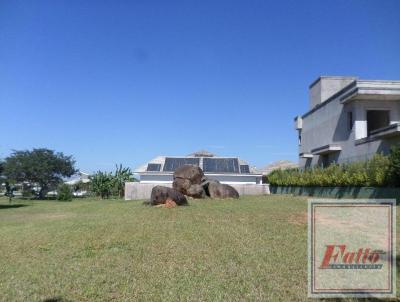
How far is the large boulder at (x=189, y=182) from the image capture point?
26.7m

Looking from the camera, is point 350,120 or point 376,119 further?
point 376,119

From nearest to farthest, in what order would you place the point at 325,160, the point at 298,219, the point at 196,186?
the point at 298,219 < the point at 196,186 < the point at 325,160

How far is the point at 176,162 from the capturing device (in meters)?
40.3

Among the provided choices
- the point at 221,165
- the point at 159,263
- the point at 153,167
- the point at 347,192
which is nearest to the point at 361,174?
the point at 347,192

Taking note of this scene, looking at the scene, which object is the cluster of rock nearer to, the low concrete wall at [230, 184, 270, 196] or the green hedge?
the low concrete wall at [230, 184, 270, 196]

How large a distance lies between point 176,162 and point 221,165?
4.27 meters

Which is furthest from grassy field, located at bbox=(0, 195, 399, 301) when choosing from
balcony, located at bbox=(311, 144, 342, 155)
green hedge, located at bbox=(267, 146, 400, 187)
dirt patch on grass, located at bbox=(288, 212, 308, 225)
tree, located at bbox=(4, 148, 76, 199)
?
tree, located at bbox=(4, 148, 76, 199)

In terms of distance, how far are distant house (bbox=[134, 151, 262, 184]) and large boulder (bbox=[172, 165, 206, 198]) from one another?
9.66 m

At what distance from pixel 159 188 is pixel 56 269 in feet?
46.0

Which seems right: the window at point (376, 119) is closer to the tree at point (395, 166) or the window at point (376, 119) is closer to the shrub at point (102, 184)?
the tree at point (395, 166)

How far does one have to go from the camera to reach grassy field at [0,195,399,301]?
575 centimetres

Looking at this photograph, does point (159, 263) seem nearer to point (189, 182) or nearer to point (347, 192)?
point (347, 192)

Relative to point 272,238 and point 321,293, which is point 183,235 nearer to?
point 272,238

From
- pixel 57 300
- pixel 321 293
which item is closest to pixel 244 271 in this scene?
pixel 321 293
